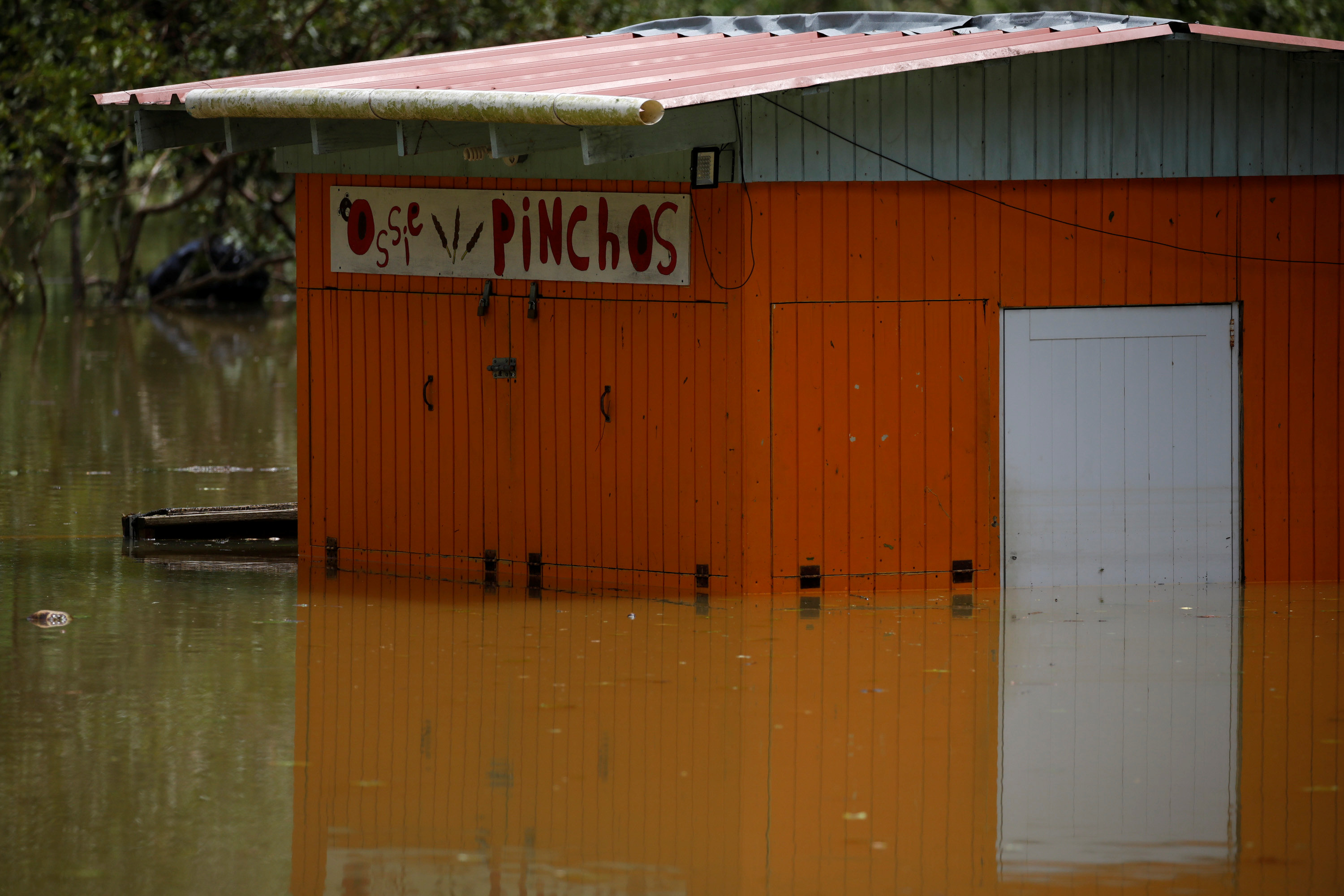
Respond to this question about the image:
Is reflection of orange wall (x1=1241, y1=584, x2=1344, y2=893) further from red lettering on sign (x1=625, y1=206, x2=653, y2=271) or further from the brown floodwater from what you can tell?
red lettering on sign (x1=625, y1=206, x2=653, y2=271)

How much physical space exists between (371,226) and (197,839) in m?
6.01

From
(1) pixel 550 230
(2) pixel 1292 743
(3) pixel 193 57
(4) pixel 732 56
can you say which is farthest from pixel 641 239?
(3) pixel 193 57

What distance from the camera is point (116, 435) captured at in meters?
18.5

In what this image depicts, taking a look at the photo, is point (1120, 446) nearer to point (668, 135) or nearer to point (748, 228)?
point (748, 228)

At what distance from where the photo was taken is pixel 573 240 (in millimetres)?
10984

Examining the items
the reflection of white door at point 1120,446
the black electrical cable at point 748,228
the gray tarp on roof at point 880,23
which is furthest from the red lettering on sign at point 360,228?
Result: the reflection of white door at point 1120,446

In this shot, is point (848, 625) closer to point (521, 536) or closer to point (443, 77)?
point (521, 536)

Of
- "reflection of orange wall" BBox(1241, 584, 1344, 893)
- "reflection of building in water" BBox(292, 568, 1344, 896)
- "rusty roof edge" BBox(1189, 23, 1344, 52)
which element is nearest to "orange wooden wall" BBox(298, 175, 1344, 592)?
"reflection of building in water" BBox(292, 568, 1344, 896)

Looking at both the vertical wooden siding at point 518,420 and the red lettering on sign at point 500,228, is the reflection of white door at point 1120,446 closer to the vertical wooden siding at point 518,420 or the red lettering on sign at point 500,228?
the vertical wooden siding at point 518,420

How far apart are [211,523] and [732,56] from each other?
5.04 m

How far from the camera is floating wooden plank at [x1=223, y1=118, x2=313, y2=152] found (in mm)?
11453

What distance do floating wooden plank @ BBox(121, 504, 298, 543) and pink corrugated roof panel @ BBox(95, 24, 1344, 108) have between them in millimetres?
3108

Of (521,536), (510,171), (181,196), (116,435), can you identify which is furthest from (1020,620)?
(181,196)

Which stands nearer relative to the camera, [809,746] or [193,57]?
[809,746]
